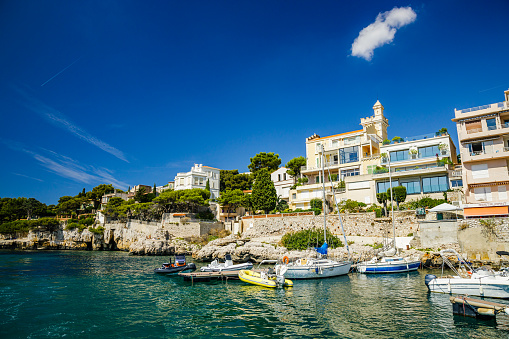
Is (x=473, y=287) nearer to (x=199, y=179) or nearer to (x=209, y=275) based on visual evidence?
(x=209, y=275)

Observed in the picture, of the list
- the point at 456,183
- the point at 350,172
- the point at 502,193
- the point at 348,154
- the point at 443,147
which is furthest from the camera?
the point at 348,154

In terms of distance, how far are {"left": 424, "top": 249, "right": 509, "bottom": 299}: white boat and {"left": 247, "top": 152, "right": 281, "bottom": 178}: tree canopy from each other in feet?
166

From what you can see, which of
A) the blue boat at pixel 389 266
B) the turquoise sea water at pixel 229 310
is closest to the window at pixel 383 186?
the blue boat at pixel 389 266

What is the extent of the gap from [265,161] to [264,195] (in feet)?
67.0

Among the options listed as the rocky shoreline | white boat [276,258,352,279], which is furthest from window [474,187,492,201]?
white boat [276,258,352,279]

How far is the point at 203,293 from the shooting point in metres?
20.7

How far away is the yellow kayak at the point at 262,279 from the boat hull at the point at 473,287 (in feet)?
31.5

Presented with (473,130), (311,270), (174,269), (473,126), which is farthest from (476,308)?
(473,126)

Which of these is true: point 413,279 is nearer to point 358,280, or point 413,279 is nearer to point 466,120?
point 358,280

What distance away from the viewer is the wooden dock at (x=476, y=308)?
13445 millimetres

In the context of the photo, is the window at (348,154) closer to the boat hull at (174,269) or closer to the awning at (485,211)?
the awning at (485,211)

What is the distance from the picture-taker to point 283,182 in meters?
60.5

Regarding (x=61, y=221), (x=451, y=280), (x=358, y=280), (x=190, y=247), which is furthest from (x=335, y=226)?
(x=61, y=221)

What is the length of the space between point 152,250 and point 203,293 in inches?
1186
